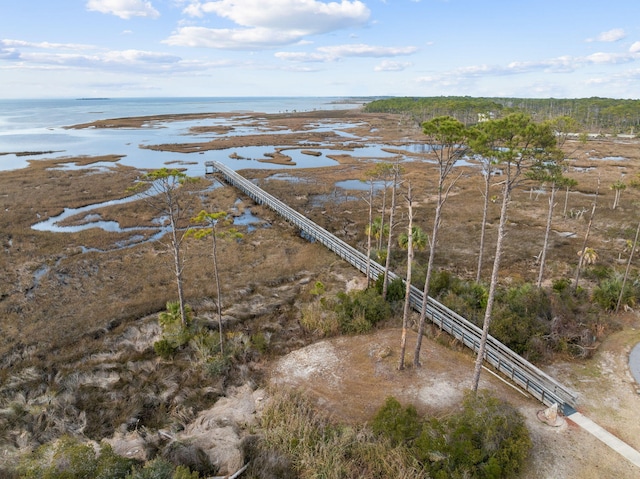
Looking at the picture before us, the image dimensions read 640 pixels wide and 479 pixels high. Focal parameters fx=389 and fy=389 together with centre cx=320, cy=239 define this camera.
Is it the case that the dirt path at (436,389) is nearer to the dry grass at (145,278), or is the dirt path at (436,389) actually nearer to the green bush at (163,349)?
the dry grass at (145,278)

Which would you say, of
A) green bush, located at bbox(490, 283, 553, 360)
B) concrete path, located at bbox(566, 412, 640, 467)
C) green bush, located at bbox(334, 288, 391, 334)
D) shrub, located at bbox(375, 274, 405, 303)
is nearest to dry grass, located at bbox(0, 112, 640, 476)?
green bush, located at bbox(334, 288, 391, 334)

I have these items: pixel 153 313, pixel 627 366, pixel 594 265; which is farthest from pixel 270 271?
pixel 594 265

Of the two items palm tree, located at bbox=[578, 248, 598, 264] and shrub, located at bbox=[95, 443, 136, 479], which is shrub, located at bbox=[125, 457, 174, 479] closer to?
shrub, located at bbox=[95, 443, 136, 479]

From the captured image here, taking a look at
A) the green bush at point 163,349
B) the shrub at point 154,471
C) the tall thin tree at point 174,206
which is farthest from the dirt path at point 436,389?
the tall thin tree at point 174,206

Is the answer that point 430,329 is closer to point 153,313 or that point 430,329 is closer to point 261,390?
point 261,390

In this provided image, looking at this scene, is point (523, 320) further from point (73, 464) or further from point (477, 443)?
point (73, 464)
